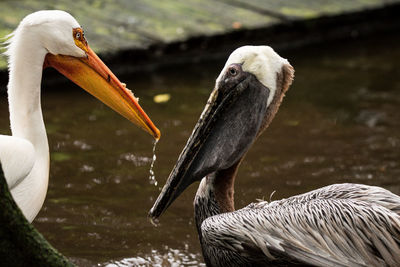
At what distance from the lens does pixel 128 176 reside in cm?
517

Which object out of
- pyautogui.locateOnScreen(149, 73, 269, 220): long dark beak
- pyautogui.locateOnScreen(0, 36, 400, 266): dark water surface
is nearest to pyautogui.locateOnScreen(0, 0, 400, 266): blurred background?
pyautogui.locateOnScreen(0, 36, 400, 266): dark water surface

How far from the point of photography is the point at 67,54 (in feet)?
12.1

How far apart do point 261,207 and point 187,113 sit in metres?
2.52

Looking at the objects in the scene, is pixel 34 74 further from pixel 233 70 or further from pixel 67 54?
pixel 233 70

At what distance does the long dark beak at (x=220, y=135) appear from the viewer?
393 centimetres

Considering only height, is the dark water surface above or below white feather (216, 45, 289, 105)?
below

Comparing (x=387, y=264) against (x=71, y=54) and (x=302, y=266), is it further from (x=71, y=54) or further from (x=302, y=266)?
(x=71, y=54)

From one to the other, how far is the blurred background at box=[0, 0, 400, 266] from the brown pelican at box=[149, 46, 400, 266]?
486mm

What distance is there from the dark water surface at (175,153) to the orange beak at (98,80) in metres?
0.79

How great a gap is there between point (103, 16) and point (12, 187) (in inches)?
162

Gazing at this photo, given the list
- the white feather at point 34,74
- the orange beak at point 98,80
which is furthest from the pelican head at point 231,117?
the white feather at point 34,74

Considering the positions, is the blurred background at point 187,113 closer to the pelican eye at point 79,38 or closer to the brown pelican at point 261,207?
the brown pelican at point 261,207

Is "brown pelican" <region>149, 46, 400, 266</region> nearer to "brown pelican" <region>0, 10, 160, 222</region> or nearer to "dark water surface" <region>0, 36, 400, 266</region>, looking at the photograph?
"dark water surface" <region>0, 36, 400, 266</region>

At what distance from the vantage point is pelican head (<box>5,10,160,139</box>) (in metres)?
3.59
